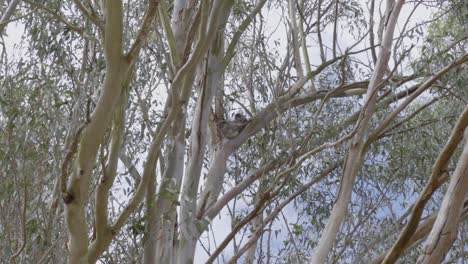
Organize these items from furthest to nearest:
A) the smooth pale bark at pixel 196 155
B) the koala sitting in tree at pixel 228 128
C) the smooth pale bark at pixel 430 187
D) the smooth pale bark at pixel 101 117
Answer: the koala sitting in tree at pixel 228 128 → the smooth pale bark at pixel 196 155 → the smooth pale bark at pixel 430 187 → the smooth pale bark at pixel 101 117

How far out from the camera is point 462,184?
194 centimetres

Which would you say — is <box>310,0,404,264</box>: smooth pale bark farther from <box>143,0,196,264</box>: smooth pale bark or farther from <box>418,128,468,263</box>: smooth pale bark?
<box>418,128,468,263</box>: smooth pale bark

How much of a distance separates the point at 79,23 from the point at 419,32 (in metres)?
1.86

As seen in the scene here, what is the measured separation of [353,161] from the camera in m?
2.82

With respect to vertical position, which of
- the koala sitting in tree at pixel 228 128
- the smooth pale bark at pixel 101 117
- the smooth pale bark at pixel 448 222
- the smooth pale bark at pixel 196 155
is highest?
the koala sitting in tree at pixel 228 128

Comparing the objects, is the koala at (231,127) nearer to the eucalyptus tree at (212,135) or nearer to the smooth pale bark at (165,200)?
the eucalyptus tree at (212,135)

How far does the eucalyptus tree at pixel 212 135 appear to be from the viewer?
195cm

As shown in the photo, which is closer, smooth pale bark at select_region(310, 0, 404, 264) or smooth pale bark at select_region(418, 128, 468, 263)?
smooth pale bark at select_region(418, 128, 468, 263)

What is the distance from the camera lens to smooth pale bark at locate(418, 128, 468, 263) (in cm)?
188

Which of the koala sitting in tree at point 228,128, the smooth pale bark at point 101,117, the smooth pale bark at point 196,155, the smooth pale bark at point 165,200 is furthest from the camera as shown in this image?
the koala sitting in tree at point 228,128

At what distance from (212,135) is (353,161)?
5.12ft

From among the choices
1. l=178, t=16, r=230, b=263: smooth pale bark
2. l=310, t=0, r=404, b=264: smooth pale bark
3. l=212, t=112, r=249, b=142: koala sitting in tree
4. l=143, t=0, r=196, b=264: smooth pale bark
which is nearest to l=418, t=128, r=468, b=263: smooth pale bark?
l=310, t=0, r=404, b=264: smooth pale bark

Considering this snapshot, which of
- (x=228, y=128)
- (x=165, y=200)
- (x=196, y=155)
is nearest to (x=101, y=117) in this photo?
(x=165, y=200)

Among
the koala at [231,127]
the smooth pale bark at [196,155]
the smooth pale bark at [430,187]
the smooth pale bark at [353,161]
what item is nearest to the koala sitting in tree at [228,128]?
the koala at [231,127]
